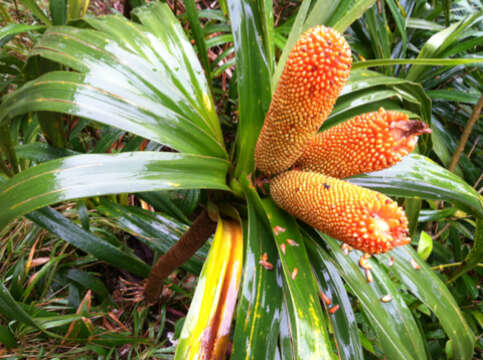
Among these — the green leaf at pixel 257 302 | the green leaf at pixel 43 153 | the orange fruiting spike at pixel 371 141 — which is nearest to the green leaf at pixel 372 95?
the orange fruiting spike at pixel 371 141

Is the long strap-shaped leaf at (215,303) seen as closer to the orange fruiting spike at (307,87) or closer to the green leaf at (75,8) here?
the orange fruiting spike at (307,87)

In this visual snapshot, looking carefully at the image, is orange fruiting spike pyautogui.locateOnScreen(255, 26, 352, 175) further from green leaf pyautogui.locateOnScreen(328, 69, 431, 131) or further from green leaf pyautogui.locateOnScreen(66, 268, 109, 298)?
green leaf pyautogui.locateOnScreen(66, 268, 109, 298)

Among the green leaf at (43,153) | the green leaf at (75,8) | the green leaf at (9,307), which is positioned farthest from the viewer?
the green leaf at (75,8)

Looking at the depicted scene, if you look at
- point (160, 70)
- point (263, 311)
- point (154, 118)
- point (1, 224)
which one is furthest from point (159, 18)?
point (263, 311)

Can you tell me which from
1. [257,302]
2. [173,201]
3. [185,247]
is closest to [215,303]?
[257,302]

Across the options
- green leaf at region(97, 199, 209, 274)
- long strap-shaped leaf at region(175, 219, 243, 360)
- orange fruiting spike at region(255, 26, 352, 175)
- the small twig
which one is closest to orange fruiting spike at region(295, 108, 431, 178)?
orange fruiting spike at region(255, 26, 352, 175)

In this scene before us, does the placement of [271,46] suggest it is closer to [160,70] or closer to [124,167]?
[160,70]
